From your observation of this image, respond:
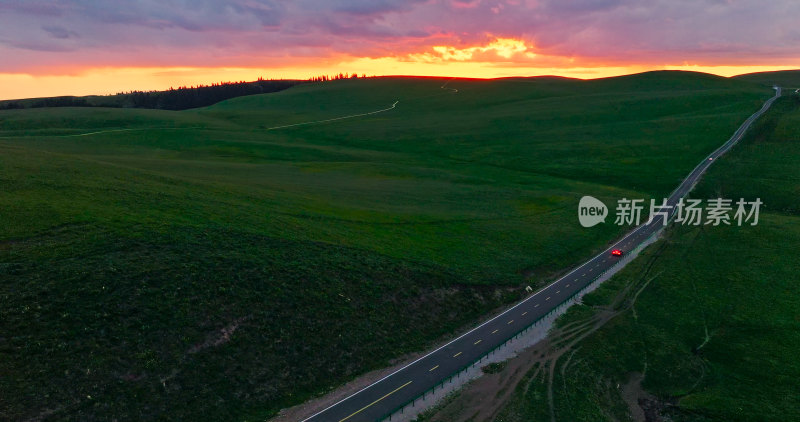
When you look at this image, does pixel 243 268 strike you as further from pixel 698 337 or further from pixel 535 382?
pixel 698 337

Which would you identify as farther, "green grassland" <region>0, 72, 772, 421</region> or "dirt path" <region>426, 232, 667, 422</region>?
"dirt path" <region>426, 232, 667, 422</region>

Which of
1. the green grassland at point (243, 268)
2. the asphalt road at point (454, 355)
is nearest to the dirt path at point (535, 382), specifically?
the asphalt road at point (454, 355)

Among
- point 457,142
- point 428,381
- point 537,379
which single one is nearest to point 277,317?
point 428,381

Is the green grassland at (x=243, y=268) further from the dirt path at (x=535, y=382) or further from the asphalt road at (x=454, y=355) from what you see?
the dirt path at (x=535, y=382)

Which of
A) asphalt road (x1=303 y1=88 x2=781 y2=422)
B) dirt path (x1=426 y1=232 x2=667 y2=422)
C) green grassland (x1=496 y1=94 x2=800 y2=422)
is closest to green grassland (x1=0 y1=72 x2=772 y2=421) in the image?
asphalt road (x1=303 y1=88 x2=781 y2=422)

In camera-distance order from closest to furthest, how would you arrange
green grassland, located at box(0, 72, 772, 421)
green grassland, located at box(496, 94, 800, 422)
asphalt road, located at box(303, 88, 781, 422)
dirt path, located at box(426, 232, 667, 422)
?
green grassland, located at box(0, 72, 772, 421), asphalt road, located at box(303, 88, 781, 422), dirt path, located at box(426, 232, 667, 422), green grassland, located at box(496, 94, 800, 422)

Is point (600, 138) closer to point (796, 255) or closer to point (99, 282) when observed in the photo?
point (796, 255)

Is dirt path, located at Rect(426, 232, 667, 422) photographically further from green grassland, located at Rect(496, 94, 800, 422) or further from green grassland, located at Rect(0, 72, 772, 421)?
green grassland, located at Rect(0, 72, 772, 421)

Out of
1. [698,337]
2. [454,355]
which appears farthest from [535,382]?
[698,337]
